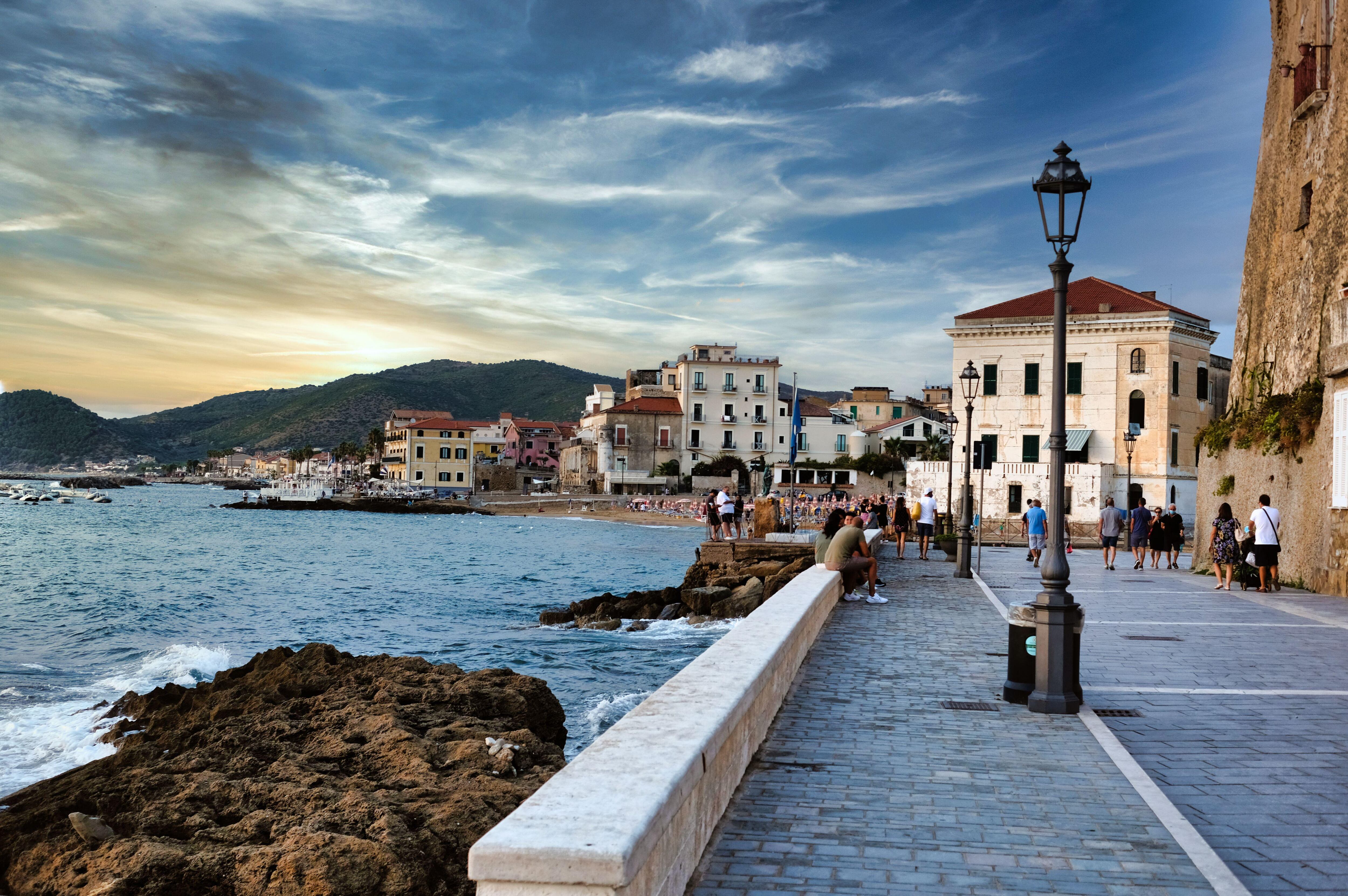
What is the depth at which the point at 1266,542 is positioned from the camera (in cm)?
1719

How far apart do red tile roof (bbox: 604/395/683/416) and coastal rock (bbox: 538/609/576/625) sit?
66096 mm

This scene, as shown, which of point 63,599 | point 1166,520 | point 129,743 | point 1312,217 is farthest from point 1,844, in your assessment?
point 63,599

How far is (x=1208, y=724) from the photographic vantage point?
23.9ft

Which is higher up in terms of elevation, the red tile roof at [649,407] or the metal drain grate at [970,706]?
the red tile roof at [649,407]

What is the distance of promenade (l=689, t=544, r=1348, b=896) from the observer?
4336mm

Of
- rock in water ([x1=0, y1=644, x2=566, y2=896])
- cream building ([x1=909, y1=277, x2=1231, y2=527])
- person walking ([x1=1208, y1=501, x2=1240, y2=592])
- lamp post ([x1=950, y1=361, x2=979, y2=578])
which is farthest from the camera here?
cream building ([x1=909, y1=277, x2=1231, y2=527])

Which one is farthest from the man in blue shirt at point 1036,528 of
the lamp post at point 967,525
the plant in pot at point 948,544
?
the plant in pot at point 948,544

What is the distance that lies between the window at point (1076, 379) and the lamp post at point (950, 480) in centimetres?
539

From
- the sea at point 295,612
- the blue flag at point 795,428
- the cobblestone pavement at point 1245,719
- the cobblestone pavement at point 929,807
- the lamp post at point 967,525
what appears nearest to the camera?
the cobblestone pavement at point 929,807

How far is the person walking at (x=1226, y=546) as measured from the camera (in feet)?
58.5

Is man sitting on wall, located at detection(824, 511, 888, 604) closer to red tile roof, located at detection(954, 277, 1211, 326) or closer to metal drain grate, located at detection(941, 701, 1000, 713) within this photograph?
metal drain grate, located at detection(941, 701, 1000, 713)

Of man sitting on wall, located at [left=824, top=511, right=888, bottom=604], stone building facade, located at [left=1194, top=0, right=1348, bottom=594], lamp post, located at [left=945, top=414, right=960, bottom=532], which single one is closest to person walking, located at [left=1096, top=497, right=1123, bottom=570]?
stone building facade, located at [left=1194, top=0, right=1348, bottom=594]

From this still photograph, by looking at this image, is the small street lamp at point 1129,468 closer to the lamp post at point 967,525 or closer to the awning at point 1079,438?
the awning at point 1079,438

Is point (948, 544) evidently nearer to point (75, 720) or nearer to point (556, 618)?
point (556, 618)
